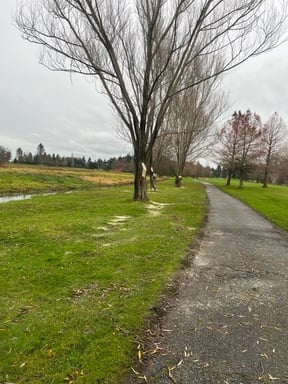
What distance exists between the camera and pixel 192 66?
19594mm

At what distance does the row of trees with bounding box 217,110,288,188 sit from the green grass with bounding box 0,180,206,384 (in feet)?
114

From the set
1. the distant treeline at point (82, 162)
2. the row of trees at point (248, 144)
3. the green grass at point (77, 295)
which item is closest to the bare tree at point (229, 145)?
the row of trees at point (248, 144)

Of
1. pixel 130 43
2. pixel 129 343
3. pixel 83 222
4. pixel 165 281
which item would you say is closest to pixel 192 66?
pixel 130 43

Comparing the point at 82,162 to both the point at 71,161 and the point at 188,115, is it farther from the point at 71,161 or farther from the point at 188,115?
the point at 188,115

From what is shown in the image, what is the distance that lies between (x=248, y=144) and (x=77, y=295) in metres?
40.7

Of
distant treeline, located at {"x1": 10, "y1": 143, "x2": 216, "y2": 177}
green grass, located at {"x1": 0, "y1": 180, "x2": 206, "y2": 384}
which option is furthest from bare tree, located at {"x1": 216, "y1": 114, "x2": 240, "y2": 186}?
distant treeline, located at {"x1": 10, "y1": 143, "x2": 216, "y2": 177}

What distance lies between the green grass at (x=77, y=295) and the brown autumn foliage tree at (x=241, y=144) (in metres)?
34.7

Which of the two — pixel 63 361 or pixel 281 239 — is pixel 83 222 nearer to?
pixel 281 239

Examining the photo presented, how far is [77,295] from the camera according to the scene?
4527 millimetres

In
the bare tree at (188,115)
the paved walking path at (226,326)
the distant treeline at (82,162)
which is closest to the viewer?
the paved walking path at (226,326)

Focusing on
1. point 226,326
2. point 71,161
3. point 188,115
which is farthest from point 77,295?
point 71,161

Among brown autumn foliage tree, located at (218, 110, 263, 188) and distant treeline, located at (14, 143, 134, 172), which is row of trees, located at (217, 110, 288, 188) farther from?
distant treeline, located at (14, 143, 134, 172)

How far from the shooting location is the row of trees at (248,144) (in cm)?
4162

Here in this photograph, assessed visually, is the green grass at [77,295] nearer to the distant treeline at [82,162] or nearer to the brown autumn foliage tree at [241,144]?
the brown autumn foliage tree at [241,144]
